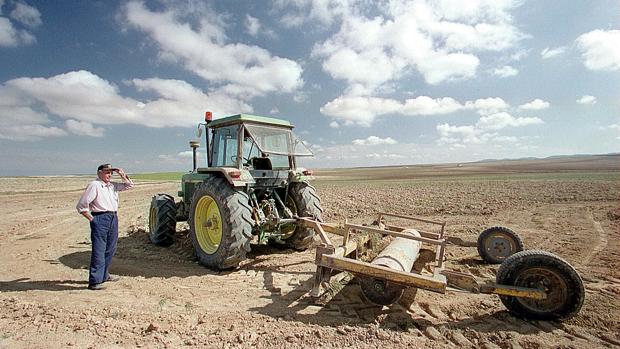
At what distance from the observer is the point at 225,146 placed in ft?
19.6

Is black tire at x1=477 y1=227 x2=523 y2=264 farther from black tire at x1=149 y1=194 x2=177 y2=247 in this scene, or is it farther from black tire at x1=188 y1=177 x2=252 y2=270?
black tire at x1=149 y1=194 x2=177 y2=247

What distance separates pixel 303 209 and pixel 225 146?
6.05 ft

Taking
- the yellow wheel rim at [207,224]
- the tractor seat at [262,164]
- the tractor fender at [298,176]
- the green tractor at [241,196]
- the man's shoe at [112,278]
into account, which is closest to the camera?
the man's shoe at [112,278]

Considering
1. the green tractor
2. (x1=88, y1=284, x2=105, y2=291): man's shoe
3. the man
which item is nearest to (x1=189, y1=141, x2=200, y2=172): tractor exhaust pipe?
the green tractor

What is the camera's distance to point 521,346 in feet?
9.32

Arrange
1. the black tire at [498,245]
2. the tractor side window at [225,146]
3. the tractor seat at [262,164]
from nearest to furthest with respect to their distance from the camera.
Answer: the black tire at [498,245] < the tractor side window at [225,146] < the tractor seat at [262,164]

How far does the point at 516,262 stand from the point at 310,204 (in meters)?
3.31

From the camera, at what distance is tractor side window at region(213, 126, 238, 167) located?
5746 millimetres

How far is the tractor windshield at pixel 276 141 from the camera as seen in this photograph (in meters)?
5.68

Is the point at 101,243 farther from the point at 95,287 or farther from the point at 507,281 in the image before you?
the point at 507,281

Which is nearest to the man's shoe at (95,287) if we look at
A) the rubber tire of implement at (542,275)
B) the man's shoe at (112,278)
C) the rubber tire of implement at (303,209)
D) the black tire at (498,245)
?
the man's shoe at (112,278)

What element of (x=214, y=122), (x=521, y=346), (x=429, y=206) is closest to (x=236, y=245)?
(x=214, y=122)

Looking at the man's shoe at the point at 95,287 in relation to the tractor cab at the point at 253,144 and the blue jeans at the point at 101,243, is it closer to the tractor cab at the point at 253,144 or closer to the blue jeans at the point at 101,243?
the blue jeans at the point at 101,243

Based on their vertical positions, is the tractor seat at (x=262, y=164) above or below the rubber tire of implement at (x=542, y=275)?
above
